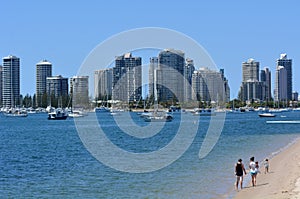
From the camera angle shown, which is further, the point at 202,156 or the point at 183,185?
the point at 202,156

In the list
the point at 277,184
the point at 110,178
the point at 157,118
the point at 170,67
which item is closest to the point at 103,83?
the point at 157,118

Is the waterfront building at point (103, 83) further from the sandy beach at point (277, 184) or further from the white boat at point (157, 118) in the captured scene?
the sandy beach at point (277, 184)

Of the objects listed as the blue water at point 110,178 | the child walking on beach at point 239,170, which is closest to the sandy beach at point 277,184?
the child walking on beach at point 239,170

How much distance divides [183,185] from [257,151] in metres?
28.0

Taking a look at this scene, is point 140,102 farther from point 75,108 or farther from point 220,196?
point 220,196

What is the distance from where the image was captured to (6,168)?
172 feet

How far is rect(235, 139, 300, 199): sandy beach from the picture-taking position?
100ft

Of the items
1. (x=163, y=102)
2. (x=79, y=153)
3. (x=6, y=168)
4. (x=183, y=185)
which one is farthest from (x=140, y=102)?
(x=183, y=185)

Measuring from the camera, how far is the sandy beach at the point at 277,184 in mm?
30500

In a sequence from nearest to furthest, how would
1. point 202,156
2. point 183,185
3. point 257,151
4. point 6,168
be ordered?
point 183,185
point 6,168
point 202,156
point 257,151

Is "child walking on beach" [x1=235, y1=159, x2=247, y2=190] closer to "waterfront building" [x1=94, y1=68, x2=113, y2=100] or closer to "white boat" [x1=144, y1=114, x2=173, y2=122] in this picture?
"waterfront building" [x1=94, y1=68, x2=113, y2=100]

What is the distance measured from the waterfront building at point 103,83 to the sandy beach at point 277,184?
6976cm

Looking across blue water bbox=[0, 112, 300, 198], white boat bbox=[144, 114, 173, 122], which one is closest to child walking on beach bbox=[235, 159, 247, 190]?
blue water bbox=[0, 112, 300, 198]

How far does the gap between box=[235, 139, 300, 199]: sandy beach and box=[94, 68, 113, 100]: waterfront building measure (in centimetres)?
6976
